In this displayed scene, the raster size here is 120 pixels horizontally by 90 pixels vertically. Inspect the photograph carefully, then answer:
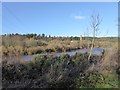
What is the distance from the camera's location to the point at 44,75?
798 cm

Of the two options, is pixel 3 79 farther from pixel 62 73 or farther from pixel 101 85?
pixel 101 85

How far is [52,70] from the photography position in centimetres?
835

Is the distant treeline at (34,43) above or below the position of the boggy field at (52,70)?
above

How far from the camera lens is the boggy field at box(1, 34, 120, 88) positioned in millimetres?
7604

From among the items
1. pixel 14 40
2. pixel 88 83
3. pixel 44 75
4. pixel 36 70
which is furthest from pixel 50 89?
pixel 14 40

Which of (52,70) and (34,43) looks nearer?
(52,70)

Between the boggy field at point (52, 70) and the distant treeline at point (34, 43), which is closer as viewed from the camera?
the boggy field at point (52, 70)

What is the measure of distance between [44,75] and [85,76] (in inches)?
77.8

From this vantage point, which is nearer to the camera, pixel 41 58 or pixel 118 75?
pixel 41 58

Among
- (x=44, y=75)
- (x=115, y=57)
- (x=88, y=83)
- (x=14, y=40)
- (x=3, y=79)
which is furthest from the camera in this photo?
(x=115, y=57)

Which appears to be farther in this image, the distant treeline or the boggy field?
the distant treeline

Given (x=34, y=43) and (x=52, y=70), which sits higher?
(x=34, y=43)

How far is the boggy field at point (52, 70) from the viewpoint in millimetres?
7604

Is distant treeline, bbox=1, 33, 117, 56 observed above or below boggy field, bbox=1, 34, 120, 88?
above
